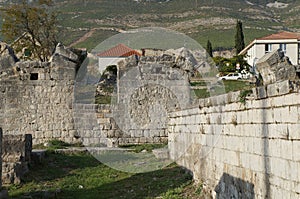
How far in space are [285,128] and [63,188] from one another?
6024 mm

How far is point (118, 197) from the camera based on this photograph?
31.2ft

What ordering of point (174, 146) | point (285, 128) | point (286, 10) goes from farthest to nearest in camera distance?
point (286, 10), point (174, 146), point (285, 128)

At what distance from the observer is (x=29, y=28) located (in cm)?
3116


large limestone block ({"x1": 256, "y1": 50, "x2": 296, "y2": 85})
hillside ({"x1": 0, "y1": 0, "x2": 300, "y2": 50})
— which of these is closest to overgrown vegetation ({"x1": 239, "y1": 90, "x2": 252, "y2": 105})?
large limestone block ({"x1": 256, "y1": 50, "x2": 296, "y2": 85})

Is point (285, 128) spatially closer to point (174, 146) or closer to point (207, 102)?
point (207, 102)

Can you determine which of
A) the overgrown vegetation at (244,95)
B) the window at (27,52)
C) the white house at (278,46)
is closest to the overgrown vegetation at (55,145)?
the overgrown vegetation at (244,95)

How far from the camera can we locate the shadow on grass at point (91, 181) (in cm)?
963

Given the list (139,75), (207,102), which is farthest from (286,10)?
(207,102)

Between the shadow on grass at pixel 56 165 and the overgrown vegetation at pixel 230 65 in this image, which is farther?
the overgrown vegetation at pixel 230 65

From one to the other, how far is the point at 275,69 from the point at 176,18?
319ft

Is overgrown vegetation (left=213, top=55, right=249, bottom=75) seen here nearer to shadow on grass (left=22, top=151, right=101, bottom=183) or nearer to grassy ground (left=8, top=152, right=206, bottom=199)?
shadow on grass (left=22, top=151, right=101, bottom=183)

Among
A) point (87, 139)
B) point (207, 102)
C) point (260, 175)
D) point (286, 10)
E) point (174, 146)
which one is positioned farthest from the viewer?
point (286, 10)

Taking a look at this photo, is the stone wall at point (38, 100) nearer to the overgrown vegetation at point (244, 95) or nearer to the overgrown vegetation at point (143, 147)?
the overgrown vegetation at point (143, 147)

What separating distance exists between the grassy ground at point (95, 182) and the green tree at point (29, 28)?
730 inches
